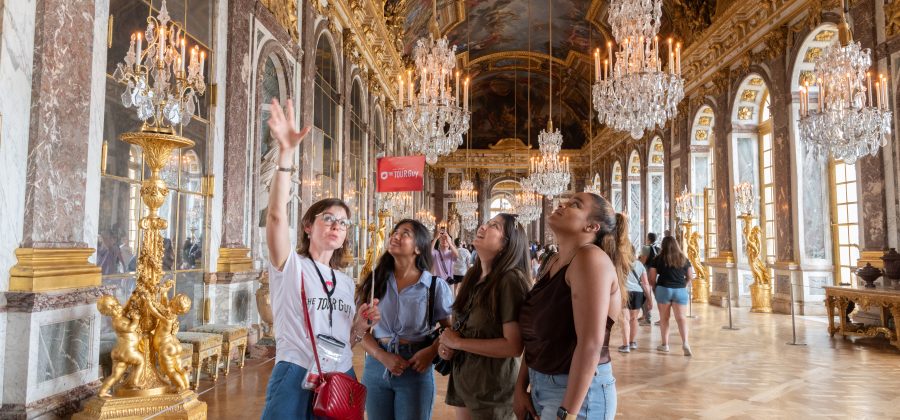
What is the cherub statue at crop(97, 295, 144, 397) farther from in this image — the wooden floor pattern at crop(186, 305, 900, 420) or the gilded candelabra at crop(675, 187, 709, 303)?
the gilded candelabra at crop(675, 187, 709, 303)

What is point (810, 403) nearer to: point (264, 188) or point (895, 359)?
point (895, 359)

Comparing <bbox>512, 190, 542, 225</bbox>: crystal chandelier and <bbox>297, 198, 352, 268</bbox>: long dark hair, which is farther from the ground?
<bbox>512, 190, 542, 225</bbox>: crystal chandelier

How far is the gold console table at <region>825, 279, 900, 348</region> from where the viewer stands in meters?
6.93

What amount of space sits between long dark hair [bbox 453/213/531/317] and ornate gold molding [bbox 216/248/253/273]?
461 cm

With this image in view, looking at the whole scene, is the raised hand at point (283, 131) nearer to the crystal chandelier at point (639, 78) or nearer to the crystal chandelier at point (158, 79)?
the crystal chandelier at point (158, 79)

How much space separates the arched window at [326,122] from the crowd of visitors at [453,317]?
24.0ft

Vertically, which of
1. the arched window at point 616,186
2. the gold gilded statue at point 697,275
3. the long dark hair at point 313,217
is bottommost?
the gold gilded statue at point 697,275

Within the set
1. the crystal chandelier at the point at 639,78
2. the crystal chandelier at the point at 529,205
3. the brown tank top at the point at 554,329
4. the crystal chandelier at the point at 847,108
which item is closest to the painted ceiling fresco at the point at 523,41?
the crystal chandelier at the point at 529,205

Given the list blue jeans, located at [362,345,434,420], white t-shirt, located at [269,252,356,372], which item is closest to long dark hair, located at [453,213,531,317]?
blue jeans, located at [362,345,434,420]

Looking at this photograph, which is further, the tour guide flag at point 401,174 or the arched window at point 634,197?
the arched window at point 634,197

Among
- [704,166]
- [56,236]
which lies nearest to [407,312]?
[56,236]

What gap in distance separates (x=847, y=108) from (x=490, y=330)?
651cm

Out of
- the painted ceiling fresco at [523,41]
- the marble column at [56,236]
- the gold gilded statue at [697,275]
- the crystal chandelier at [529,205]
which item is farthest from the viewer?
the crystal chandelier at [529,205]

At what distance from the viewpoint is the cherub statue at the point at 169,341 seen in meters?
3.96
